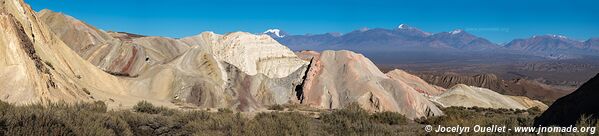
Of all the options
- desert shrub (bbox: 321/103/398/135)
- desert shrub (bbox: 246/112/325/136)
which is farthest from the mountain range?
desert shrub (bbox: 321/103/398/135)

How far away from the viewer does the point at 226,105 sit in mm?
25625

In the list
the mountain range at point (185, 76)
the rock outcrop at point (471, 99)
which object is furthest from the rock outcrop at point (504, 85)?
the mountain range at point (185, 76)

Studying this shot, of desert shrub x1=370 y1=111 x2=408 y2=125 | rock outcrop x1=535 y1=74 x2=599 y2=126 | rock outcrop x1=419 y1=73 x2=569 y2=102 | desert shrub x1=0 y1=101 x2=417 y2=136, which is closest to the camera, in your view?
desert shrub x1=0 y1=101 x2=417 y2=136

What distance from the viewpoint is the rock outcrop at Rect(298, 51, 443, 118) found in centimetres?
2911

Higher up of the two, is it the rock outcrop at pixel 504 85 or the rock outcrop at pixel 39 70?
the rock outcrop at pixel 39 70

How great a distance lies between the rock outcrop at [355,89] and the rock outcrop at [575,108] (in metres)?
14.2

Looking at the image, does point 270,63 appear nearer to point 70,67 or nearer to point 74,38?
point 74,38

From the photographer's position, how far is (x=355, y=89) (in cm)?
3108

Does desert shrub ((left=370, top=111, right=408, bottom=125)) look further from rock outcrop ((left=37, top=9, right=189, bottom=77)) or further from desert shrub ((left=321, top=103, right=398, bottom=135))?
rock outcrop ((left=37, top=9, right=189, bottom=77))

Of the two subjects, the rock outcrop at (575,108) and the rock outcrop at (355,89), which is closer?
the rock outcrop at (575,108)

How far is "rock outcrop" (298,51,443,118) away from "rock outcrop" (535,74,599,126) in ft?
46.5

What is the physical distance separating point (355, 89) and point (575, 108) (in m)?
18.4

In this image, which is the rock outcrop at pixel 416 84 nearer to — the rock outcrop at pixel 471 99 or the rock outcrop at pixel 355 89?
the rock outcrop at pixel 471 99

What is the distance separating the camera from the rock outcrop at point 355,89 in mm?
29109
